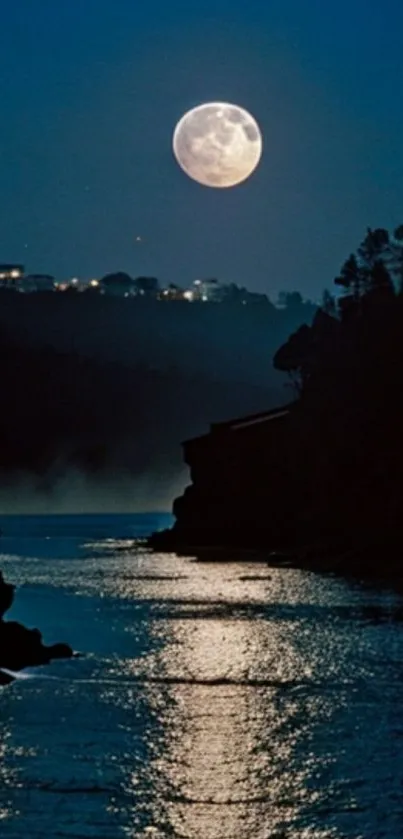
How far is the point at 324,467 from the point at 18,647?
2172 inches

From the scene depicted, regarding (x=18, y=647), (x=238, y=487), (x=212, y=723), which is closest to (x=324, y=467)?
(x=238, y=487)

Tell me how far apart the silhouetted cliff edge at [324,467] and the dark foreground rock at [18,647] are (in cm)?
3216

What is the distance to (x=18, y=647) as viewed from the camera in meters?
44.3

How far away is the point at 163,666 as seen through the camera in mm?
44781

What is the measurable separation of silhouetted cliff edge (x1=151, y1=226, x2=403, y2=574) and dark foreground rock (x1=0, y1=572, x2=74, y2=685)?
32159 mm

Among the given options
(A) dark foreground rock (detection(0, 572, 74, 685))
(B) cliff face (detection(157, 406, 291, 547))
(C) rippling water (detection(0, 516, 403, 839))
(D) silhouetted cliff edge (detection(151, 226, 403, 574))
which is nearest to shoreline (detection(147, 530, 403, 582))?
(D) silhouetted cliff edge (detection(151, 226, 403, 574))

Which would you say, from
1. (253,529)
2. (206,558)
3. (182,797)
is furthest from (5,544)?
(182,797)

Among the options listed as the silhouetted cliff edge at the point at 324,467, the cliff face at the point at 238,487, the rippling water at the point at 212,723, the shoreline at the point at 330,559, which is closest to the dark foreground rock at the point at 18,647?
the rippling water at the point at 212,723

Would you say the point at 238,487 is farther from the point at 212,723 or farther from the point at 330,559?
the point at 212,723

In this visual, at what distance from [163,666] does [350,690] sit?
7050 mm

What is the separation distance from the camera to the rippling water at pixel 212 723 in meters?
26.5

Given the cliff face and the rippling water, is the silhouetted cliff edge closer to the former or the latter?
the cliff face

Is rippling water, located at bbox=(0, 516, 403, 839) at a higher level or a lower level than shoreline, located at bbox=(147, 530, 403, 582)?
lower

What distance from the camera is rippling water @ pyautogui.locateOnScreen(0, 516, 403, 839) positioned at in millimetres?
26534
